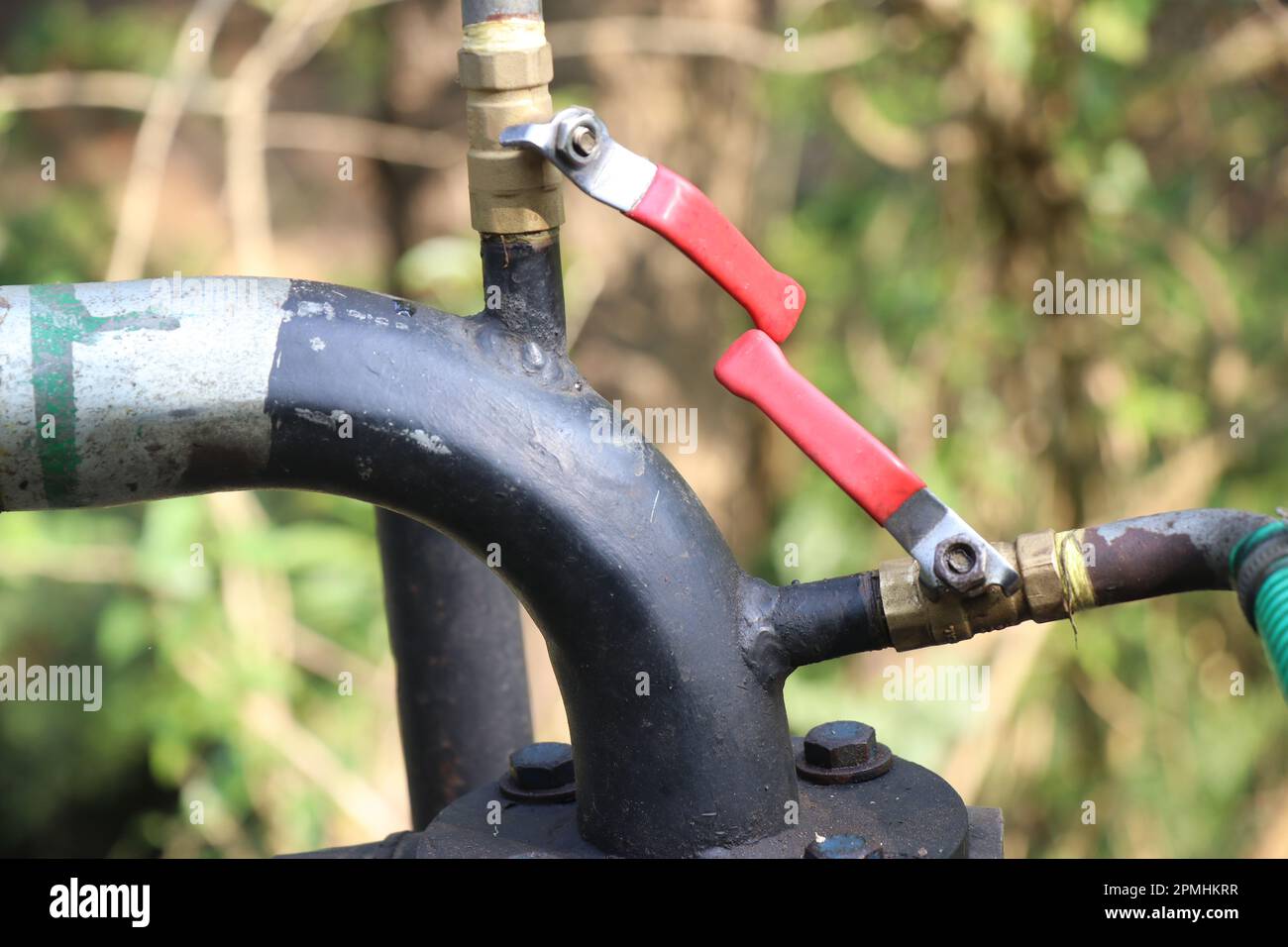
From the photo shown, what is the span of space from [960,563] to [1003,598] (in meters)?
0.04

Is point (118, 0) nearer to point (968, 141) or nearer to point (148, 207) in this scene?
point (148, 207)

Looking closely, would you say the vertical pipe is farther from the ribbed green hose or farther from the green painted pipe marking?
the ribbed green hose

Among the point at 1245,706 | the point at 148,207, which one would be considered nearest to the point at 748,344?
the point at 148,207

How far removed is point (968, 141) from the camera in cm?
279

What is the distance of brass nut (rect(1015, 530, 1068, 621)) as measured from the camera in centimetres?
91

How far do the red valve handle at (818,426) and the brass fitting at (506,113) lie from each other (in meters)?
0.16

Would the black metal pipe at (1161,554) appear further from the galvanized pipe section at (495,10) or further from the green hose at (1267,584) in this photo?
the galvanized pipe section at (495,10)

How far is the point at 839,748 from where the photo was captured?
1019 millimetres

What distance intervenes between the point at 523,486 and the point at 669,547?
97mm

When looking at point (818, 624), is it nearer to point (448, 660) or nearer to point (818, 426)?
point (818, 426)

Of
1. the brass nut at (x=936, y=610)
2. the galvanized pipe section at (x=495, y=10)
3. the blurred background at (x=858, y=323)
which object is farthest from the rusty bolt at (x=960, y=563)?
the blurred background at (x=858, y=323)

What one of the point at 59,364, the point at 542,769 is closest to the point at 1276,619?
the point at 542,769

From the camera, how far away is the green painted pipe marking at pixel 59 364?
2.74 ft
